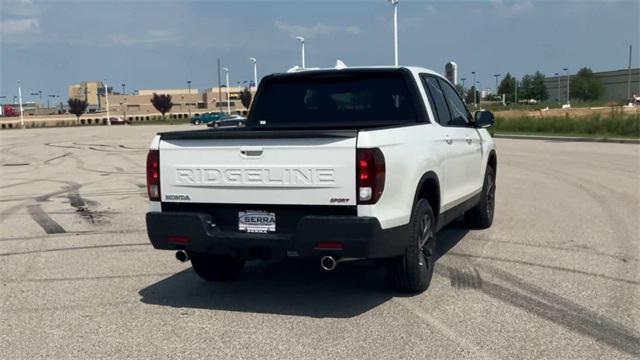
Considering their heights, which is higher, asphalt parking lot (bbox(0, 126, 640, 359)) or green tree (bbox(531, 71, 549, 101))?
green tree (bbox(531, 71, 549, 101))

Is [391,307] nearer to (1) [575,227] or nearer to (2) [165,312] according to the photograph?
(2) [165,312]

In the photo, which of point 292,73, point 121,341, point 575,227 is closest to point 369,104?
point 292,73

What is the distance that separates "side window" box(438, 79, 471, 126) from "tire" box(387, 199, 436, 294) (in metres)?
1.56

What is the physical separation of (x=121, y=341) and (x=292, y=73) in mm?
3317

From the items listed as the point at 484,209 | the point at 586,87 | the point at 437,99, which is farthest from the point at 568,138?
the point at 586,87

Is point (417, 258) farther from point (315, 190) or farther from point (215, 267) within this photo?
point (215, 267)

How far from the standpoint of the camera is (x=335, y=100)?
6.75m

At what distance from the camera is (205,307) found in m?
5.67

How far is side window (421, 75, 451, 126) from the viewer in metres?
6.75

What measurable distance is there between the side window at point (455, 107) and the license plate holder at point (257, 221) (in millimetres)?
2630

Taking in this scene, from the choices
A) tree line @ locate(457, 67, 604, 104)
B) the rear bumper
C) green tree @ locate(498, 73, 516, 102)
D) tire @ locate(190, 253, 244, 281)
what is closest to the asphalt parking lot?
tire @ locate(190, 253, 244, 281)

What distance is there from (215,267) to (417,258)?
1.97m

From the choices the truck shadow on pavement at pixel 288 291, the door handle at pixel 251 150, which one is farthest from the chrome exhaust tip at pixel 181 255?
the door handle at pixel 251 150

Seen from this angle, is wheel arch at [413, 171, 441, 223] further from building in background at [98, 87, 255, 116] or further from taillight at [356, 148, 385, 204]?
building in background at [98, 87, 255, 116]
